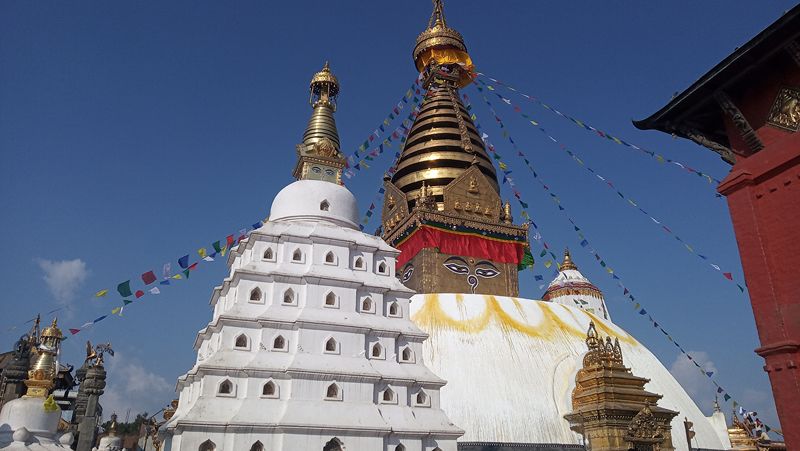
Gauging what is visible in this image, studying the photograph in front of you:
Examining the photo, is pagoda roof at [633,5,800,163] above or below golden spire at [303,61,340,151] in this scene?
below

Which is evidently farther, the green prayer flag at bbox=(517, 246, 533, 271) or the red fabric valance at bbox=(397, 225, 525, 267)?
the green prayer flag at bbox=(517, 246, 533, 271)

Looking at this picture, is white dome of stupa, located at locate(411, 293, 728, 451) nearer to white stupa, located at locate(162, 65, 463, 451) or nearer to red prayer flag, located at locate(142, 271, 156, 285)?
white stupa, located at locate(162, 65, 463, 451)

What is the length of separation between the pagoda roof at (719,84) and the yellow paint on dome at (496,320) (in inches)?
414

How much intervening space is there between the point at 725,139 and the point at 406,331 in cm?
901

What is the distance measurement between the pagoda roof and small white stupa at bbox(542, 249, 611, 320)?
108ft

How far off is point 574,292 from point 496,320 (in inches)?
990

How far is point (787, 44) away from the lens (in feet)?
27.9

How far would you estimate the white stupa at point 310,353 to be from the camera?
43.1 ft

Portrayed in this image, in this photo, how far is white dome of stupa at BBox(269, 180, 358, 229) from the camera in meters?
17.6

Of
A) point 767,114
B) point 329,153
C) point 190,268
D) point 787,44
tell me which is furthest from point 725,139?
point 190,268

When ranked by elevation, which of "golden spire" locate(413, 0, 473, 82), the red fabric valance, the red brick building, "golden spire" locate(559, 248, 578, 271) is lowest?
the red brick building

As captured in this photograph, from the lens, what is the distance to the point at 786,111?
8969 mm

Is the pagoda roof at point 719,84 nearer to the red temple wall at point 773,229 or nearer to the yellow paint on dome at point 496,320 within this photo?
the red temple wall at point 773,229

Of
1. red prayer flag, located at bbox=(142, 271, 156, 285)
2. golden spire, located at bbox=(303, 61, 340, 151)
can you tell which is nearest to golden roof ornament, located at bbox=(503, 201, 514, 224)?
golden spire, located at bbox=(303, 61, 340, 151)
